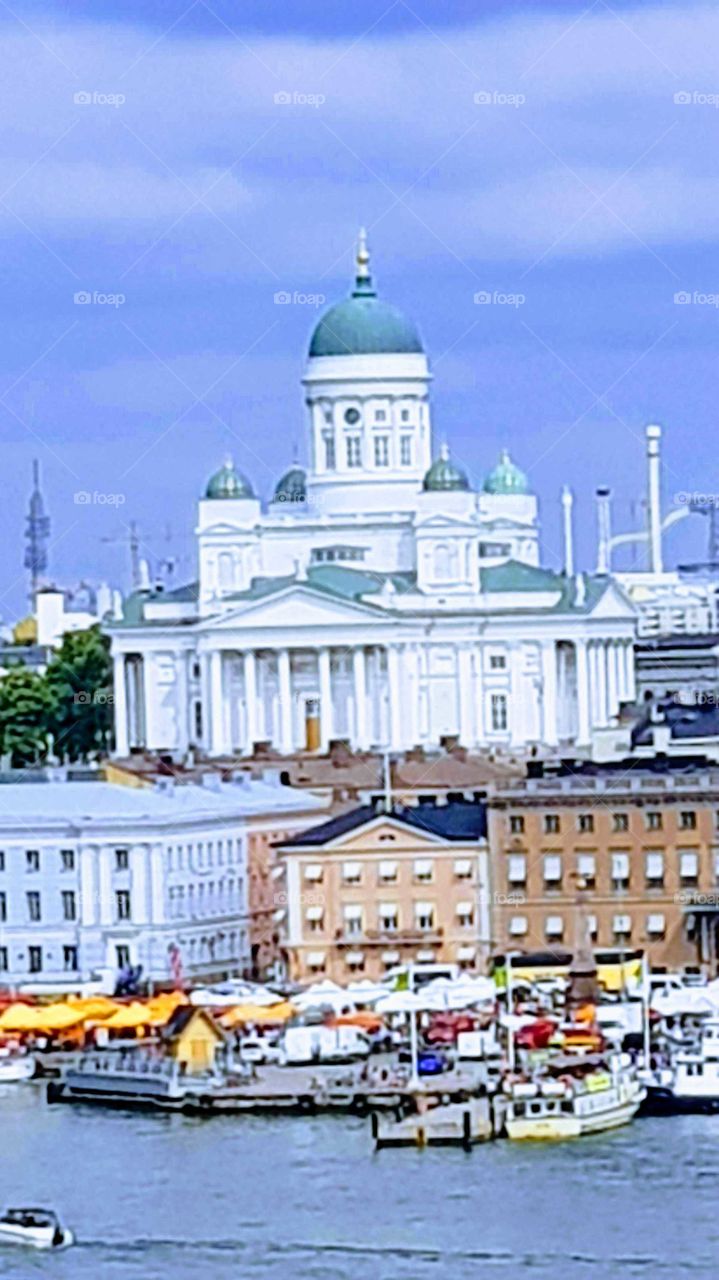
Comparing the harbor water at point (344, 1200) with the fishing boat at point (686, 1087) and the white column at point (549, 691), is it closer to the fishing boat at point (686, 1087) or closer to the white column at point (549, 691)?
the fishing boat at point (686, 1087)

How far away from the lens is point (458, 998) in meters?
35.0

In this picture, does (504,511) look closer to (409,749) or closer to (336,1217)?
(409,749)

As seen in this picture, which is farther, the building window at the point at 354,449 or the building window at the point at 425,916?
the building window at the point at 354,449

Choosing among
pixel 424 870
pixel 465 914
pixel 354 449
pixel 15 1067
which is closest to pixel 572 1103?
pixel 15 1067

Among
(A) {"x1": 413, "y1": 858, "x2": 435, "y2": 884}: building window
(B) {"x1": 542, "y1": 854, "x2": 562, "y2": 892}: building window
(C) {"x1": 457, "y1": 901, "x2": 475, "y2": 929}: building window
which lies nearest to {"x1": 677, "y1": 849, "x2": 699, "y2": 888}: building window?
(B) {"x1": 542, "y1": 854, "x2": 562, "y2": 892}: building window

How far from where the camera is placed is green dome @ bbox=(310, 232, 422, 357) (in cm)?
5412

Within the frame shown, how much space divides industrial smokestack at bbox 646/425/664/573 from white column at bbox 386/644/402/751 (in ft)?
40.6

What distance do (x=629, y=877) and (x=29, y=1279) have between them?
35.0 ft

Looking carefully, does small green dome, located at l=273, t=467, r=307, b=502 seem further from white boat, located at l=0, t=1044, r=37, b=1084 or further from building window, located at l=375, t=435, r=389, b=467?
white boat, located at l=0, t=1044, r=37, b=1084

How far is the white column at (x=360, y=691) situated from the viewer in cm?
5084

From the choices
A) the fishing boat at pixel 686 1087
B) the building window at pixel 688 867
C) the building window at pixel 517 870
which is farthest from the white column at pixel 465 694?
the fishing boat at pixel 686 1087

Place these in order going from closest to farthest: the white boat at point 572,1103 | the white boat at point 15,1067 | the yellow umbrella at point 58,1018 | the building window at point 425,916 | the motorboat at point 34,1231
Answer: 1. the motorboat at point 34,1231
2. the white boat at point 572,1103
3. the white boat at point 15,1067
4. the yellow umbrella at point 58,1018
5. the building window at point 425,916

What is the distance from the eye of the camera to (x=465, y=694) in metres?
51.4

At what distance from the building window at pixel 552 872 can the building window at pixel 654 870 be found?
→ 0.45 meters
